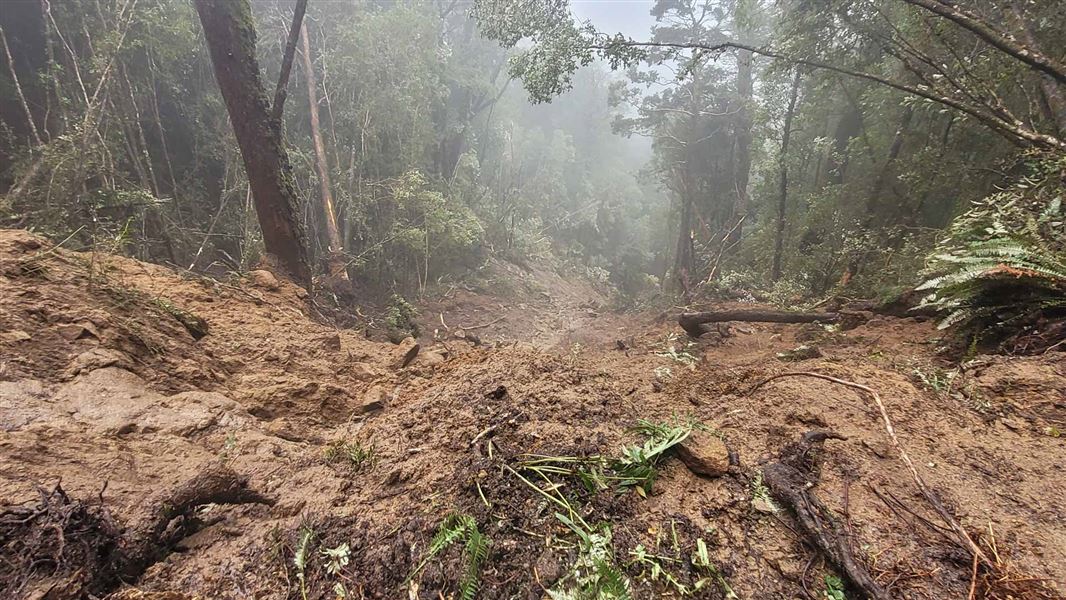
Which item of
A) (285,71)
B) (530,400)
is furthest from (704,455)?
(285,71)

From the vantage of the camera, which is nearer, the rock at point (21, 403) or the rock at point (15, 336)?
the rock at point (21, 403)

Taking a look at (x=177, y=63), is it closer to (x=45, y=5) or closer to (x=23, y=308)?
(x=45, y=5)

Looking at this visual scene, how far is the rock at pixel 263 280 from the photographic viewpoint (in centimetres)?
477

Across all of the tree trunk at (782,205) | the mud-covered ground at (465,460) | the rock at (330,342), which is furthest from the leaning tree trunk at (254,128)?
the tree trunk at (782,205)

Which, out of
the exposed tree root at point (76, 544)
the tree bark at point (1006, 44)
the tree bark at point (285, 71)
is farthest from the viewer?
the tree bark at point (285, 71)

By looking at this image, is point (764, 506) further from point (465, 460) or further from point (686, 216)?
point (686, 216)

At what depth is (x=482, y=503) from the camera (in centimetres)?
155

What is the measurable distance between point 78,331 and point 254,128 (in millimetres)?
3559

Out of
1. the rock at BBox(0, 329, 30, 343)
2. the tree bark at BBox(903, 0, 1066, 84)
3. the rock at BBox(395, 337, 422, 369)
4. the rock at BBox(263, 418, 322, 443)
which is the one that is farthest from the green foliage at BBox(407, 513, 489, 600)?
the tree bark at BBox(903, 0, 1066, 84)

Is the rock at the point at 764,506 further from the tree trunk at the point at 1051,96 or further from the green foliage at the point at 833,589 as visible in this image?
the tree trunk at the point at 1051,96

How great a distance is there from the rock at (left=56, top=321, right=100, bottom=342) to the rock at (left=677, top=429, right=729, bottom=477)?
3027 millimetres

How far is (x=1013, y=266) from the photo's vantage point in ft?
9.00

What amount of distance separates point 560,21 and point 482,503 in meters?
8.53

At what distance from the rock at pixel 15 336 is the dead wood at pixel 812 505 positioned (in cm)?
336
